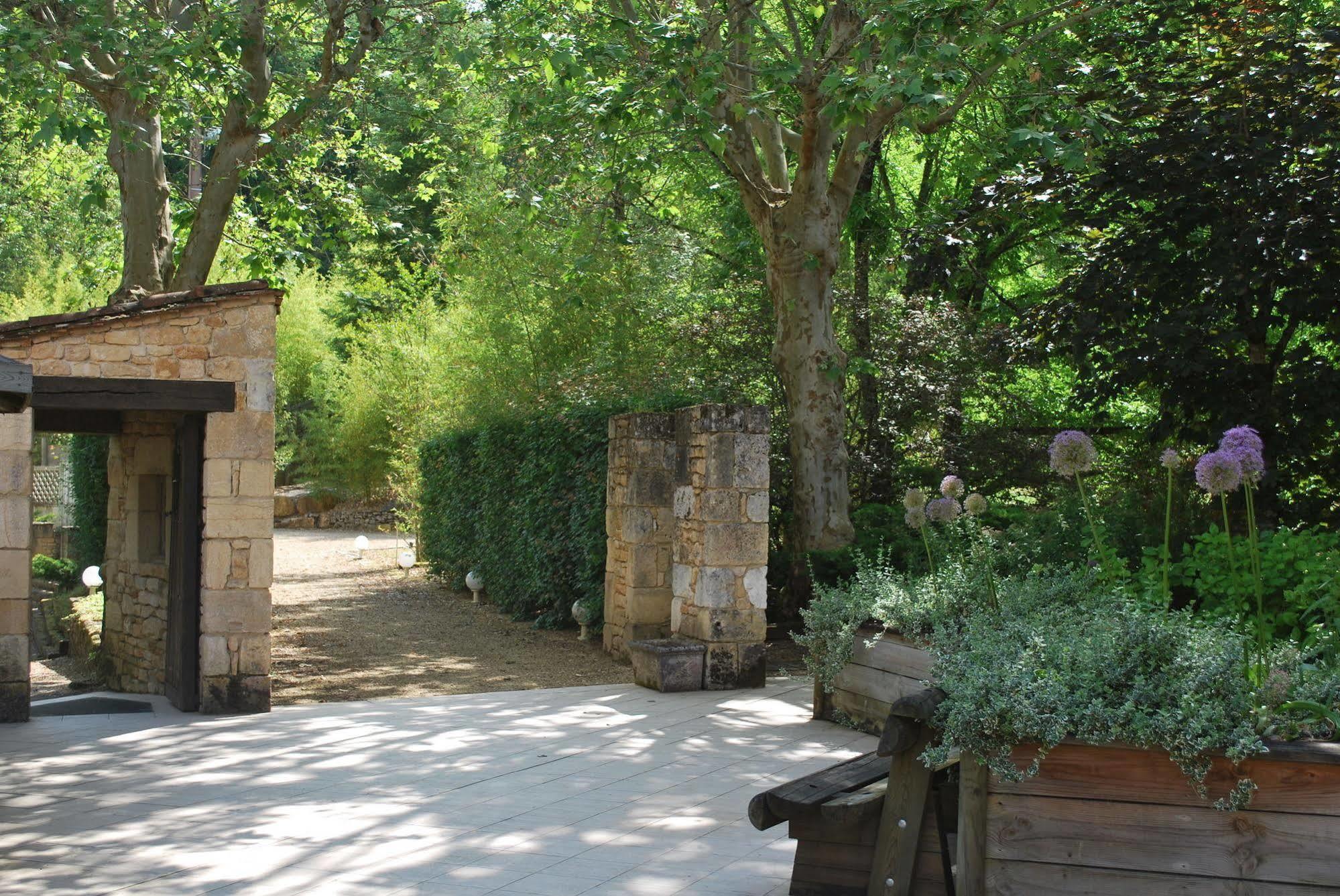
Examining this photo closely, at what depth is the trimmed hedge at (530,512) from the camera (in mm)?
11820

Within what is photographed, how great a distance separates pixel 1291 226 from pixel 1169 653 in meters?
6.10

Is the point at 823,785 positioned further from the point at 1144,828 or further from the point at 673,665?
the point at 673,665

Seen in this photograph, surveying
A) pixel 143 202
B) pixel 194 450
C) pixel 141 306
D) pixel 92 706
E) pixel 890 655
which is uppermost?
pixel 143 202

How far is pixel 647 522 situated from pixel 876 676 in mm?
3769

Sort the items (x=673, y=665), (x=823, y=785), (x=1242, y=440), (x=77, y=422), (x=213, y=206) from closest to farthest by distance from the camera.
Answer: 1. (x=1242, y=440)
2. (x=823, y=785)
3. (x=673, y=665)
4. (x=77, y=422)
5. (x=213, y=206)

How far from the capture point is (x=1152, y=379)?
30.9ft

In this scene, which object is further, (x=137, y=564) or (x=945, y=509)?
→ (x=137, y=564)

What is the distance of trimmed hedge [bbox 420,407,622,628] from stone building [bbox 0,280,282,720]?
13.2 feet

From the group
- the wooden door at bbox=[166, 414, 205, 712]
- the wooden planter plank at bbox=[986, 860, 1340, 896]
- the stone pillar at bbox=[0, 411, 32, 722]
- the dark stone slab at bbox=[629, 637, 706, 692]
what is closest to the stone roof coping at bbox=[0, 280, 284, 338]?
the stone pillar at bbox=[0, 411, 32, 722]

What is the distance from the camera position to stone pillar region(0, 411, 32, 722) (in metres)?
7.52

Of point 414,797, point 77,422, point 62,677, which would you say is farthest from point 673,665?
point 62,677

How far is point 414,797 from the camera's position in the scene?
584cm

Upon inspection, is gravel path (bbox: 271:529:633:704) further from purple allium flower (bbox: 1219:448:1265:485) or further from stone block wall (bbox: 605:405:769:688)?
purple allium flower (bbox: 1219:448:1265:485)

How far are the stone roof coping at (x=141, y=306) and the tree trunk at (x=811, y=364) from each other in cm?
493
